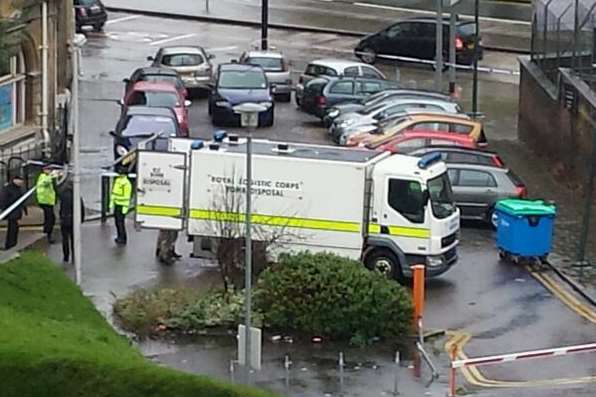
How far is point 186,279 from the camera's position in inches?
1065

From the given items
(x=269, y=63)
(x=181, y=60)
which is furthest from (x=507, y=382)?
(x=181, y=60)

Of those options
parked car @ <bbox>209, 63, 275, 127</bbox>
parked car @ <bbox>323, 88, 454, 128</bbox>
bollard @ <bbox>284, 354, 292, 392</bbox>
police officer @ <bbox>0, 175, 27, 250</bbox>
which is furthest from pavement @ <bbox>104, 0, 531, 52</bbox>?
bollard @ <bbox>284, 354, 292, 392</bbox>

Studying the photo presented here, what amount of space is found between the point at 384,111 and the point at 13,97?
9664mm

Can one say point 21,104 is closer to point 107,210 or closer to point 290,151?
point 107,210

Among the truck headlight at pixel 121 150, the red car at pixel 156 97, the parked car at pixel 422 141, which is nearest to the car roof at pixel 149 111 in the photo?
the red car at pixel 156 97

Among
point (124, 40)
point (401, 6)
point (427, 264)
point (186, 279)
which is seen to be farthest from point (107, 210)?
point (401, 6)

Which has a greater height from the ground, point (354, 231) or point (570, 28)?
point (570, 28)

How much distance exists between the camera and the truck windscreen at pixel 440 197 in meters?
27.6

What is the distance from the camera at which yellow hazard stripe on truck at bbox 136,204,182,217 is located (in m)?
27.9

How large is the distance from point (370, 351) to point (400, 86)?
73.2 ft

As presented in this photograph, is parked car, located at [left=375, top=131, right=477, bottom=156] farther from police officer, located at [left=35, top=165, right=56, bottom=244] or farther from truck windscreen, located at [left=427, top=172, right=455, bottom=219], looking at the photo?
police officer, located at [left=35, top=165, right=56, bottom=244]

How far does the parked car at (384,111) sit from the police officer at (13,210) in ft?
36.7

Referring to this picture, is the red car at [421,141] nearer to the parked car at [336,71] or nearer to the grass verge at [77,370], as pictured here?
the parked car at [336,71]

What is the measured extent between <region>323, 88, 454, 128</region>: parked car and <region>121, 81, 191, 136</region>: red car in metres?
3.82
